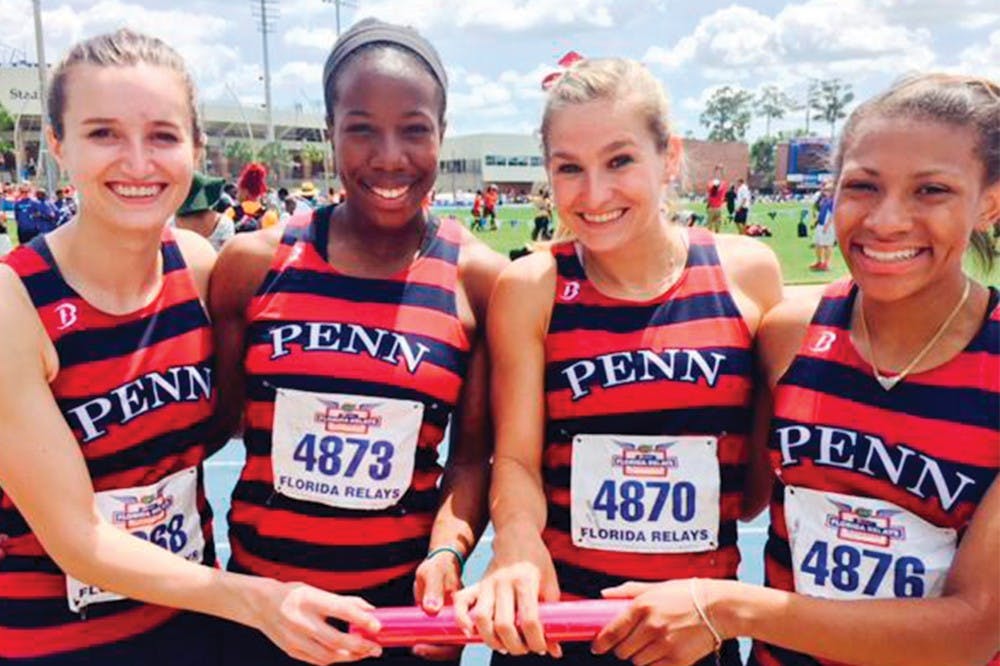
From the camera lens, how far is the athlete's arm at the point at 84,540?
6.02 feet

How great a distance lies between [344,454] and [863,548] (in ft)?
4.15

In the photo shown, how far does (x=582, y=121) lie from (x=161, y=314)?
3.89 feet

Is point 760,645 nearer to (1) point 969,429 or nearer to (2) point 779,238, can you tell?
(1) point 969,429

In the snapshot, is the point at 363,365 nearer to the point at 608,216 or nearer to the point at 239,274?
the point at 239,274

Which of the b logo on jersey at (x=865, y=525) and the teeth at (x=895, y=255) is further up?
the teeth at (x=895, y=255)

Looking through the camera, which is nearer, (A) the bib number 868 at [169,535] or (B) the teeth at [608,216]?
(A) the bib number 868 at [169,535]

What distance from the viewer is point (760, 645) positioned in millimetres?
2164

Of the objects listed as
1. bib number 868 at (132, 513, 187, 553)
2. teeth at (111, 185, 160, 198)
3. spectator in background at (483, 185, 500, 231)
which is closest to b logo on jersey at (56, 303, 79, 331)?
teeth at (111, 185, 160, 198)

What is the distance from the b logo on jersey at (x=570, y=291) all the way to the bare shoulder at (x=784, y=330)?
49cm

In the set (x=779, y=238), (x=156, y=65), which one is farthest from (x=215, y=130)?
(x=156, y=65)

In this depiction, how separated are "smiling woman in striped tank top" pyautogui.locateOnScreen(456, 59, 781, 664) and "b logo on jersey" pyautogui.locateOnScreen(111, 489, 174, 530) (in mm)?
825

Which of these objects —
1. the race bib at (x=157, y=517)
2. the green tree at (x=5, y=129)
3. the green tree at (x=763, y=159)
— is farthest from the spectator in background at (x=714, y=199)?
the green tree at (x=763, y=159)

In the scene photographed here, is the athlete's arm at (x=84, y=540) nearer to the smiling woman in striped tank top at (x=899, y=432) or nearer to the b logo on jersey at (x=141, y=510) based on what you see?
the b logo on jersey at (x=141, y=510)

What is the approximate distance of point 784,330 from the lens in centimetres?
220
